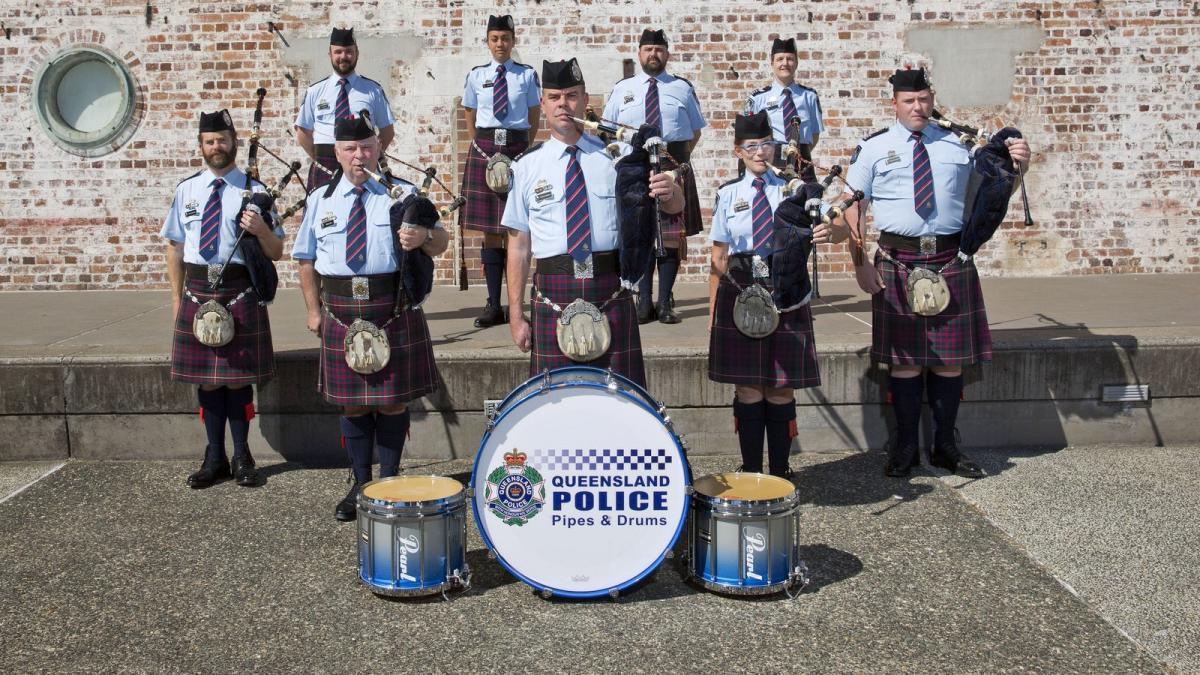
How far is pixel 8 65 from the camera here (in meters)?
10.3

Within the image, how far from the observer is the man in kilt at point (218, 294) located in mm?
6199

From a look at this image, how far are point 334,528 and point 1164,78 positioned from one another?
795 centimetres

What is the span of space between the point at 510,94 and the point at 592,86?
2.46m

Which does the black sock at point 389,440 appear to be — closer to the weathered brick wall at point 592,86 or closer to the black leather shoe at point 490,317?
the black leather shoe at point 490,317

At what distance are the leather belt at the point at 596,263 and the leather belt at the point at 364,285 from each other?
34.4 inches

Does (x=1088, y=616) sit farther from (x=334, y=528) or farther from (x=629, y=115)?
(x=629, y=115)

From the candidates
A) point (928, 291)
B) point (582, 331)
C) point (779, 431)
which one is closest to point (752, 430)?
point (779, 431)

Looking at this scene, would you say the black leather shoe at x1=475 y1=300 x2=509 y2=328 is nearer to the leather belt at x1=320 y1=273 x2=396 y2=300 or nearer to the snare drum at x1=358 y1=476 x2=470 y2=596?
the leather belt at x1=320 y1=273 x2=396 y2=300

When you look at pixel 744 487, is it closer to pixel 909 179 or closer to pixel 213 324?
pixel 909 179

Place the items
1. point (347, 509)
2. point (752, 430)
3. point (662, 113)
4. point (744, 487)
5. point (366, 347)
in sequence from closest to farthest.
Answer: point (744, 487), point (366, 347), point (347, 509), point (752, 430), point (662, 113)

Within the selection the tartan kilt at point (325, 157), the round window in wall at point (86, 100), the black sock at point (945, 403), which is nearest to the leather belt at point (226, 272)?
the tartan kilt at point (325, 157)

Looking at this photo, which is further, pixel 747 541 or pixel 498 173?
pixel 498 173

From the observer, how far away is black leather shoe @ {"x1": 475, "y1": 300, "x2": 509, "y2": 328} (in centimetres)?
782

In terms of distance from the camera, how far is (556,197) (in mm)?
5219
